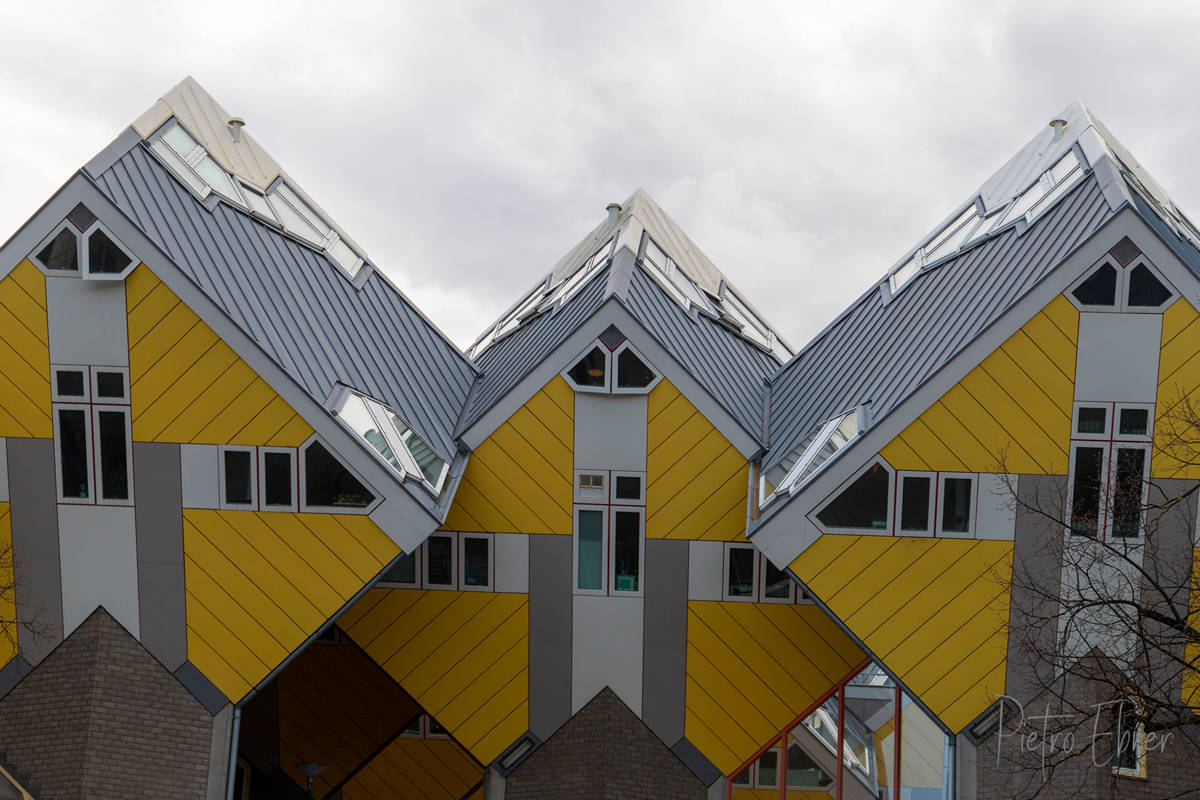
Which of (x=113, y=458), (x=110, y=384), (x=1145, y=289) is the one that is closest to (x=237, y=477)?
(x=113, y=458)

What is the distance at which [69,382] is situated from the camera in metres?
20.9

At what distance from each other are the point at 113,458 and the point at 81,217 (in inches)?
181

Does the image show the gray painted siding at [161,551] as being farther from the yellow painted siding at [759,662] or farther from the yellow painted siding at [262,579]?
the yellow painted siding at [759,662]

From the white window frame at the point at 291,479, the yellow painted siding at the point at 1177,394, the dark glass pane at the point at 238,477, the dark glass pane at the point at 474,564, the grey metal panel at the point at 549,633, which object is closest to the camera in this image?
the yellow painted siding at the point at 1177,394

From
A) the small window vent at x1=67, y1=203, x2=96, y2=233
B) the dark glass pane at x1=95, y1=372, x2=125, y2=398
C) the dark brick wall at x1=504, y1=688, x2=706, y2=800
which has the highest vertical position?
the small window vent at x1=67, y1=203, x2=96, y2=233

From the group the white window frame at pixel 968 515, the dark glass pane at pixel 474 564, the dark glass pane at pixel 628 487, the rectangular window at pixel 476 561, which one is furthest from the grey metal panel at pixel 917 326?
the dark glass pane at pixel 474 564

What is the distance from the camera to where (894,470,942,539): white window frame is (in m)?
20.5

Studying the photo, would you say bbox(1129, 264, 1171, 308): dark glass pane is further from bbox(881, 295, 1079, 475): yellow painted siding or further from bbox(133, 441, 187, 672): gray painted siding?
bbox(133, 441, 187, 672): gray painted siding

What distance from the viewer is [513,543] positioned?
2322 cm

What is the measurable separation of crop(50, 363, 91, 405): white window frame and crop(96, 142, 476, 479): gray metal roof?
2.91 m

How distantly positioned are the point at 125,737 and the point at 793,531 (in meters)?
13.3

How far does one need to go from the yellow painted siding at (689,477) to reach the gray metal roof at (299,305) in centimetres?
429

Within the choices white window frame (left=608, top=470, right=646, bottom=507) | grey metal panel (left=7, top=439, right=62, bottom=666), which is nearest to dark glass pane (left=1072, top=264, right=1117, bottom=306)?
white window frame (left=608, top=470, right=646, bottom=507)

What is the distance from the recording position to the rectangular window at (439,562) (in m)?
23.3
